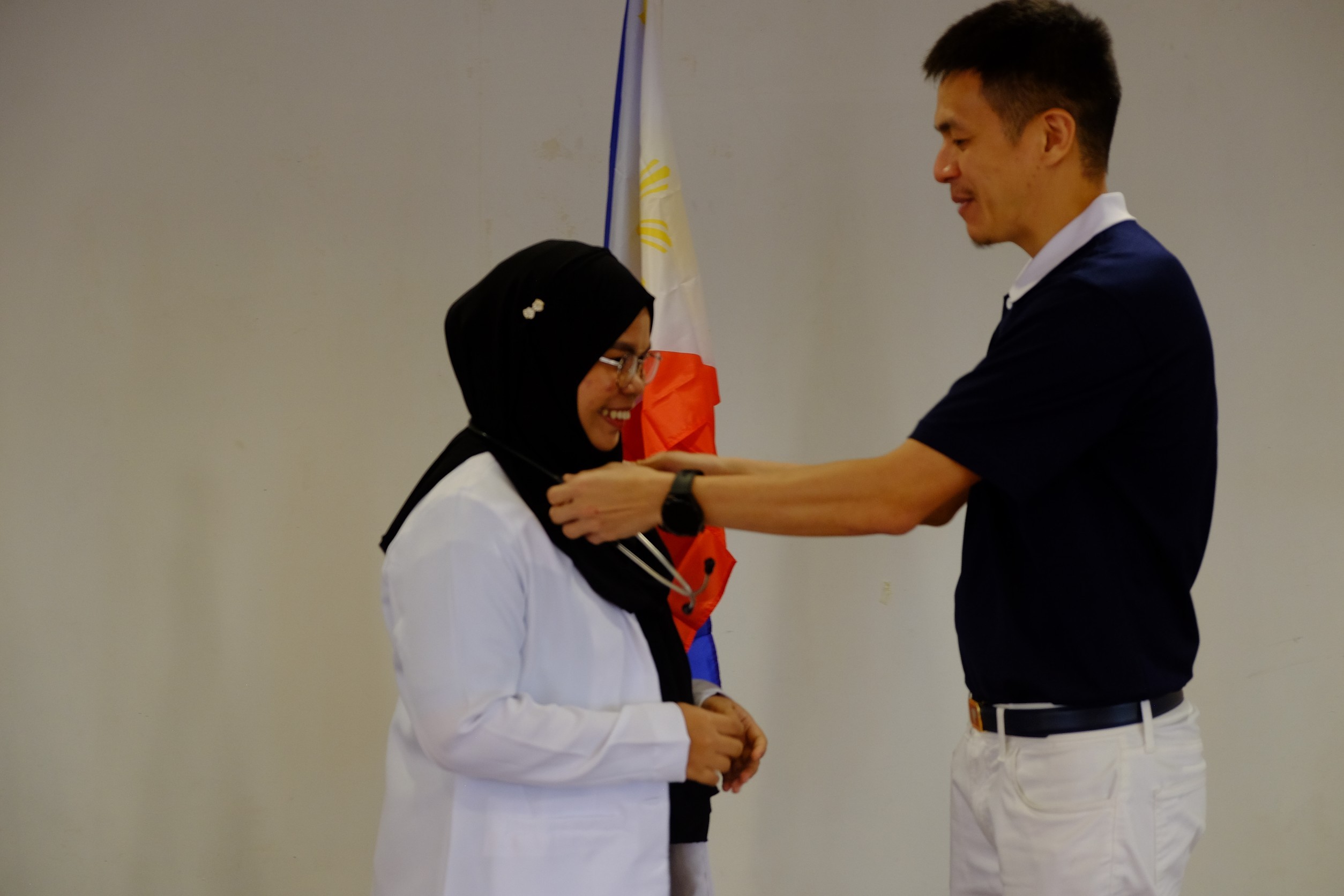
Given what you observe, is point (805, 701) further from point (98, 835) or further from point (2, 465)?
point (2, 465)

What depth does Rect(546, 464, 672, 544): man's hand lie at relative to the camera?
1.27m

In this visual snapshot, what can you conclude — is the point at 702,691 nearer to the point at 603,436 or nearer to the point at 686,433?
the point at 603,436

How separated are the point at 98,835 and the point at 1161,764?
2653mm

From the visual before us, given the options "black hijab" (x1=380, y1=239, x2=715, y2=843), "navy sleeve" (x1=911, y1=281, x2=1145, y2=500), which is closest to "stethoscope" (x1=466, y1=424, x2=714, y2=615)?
"black hijab" (x1=380, y1=239, x2=715, y2=843)

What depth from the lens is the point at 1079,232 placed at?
144 cm

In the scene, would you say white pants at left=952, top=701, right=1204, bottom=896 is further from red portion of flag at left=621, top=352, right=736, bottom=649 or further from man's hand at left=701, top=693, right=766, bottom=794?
red portion of flag at left=621, top=352, right=736, bottom=649

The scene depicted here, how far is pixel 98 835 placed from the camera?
270cm

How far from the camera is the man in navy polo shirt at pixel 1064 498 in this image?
4.32ft

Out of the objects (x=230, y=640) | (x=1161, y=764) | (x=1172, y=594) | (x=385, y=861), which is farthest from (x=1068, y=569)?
(x=230, y=640)

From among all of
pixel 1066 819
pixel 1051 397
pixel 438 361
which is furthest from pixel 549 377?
pixel 438 361

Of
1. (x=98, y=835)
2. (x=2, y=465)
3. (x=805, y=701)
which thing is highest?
(x=2, y=465)

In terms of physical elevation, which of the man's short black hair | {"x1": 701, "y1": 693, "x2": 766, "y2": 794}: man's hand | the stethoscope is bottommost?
{"x1": 701, "y1": 693, "x2": 766, "y2": 794}: man's hand

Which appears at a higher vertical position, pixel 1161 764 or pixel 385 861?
pixel 1161 764

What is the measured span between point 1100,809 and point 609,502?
0.77 m
